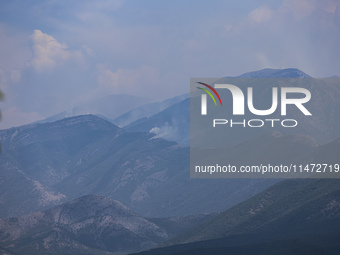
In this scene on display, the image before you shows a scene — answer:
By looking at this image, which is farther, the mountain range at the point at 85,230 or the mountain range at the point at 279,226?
the mountain range at the point at 85,230

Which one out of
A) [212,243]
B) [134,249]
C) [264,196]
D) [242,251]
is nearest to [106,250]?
[134,249]

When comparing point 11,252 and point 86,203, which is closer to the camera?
point 11,252

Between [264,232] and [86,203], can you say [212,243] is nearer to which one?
[264,232]

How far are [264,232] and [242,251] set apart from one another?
15.0 metres

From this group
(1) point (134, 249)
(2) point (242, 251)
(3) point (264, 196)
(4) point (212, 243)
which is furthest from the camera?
(1) point (134, 249)

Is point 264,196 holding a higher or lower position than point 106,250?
higher

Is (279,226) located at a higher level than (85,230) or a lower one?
higher

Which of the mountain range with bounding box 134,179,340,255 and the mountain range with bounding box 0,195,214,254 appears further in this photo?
the mountain range with bounding box 0,195,214,254

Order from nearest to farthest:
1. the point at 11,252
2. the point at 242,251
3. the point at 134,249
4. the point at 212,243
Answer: the point at 242,251 → the point at 212,243 → the point at 11,252 → the point at 134,249

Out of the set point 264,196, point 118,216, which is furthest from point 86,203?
point 264,196

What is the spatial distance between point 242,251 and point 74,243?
8679 cm

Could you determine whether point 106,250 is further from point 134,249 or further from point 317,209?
point 317,209

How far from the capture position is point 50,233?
176m

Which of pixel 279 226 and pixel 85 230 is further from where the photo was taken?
pixel 85 230
